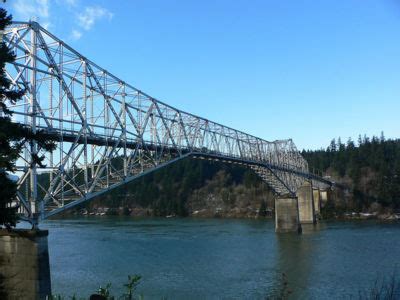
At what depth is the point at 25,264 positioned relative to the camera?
23938 millimetres

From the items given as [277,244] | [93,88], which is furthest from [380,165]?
[93,88]

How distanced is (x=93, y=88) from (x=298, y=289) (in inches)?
811

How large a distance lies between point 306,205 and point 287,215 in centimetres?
2502

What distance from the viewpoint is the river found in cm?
2892

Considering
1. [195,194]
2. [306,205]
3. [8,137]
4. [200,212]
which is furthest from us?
[195,194]

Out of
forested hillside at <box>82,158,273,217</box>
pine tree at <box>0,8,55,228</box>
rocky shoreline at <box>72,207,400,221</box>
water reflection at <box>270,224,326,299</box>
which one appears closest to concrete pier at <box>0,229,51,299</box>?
pine tree at <box>0,8,55,228</box>

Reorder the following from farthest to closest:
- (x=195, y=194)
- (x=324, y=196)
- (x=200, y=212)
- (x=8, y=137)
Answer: (x=195, y=194) < (x=200, y=212) < (x=324, y=196) < (x=8, y=137)

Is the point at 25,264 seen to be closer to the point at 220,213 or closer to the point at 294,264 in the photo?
the point at 294,264

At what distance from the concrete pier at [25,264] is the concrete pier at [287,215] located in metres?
50.3

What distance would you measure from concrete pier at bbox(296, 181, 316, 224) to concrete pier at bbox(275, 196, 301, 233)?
1886 cm

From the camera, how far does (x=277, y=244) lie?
177ft

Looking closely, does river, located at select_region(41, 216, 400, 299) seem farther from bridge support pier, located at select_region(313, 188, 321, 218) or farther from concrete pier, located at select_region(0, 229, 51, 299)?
bridge support pier, located at select_region(313, 188, 321, 218)

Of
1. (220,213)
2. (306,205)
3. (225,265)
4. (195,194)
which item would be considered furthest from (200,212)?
(225,265)

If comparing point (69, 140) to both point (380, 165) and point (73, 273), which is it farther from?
point (380, 165)
